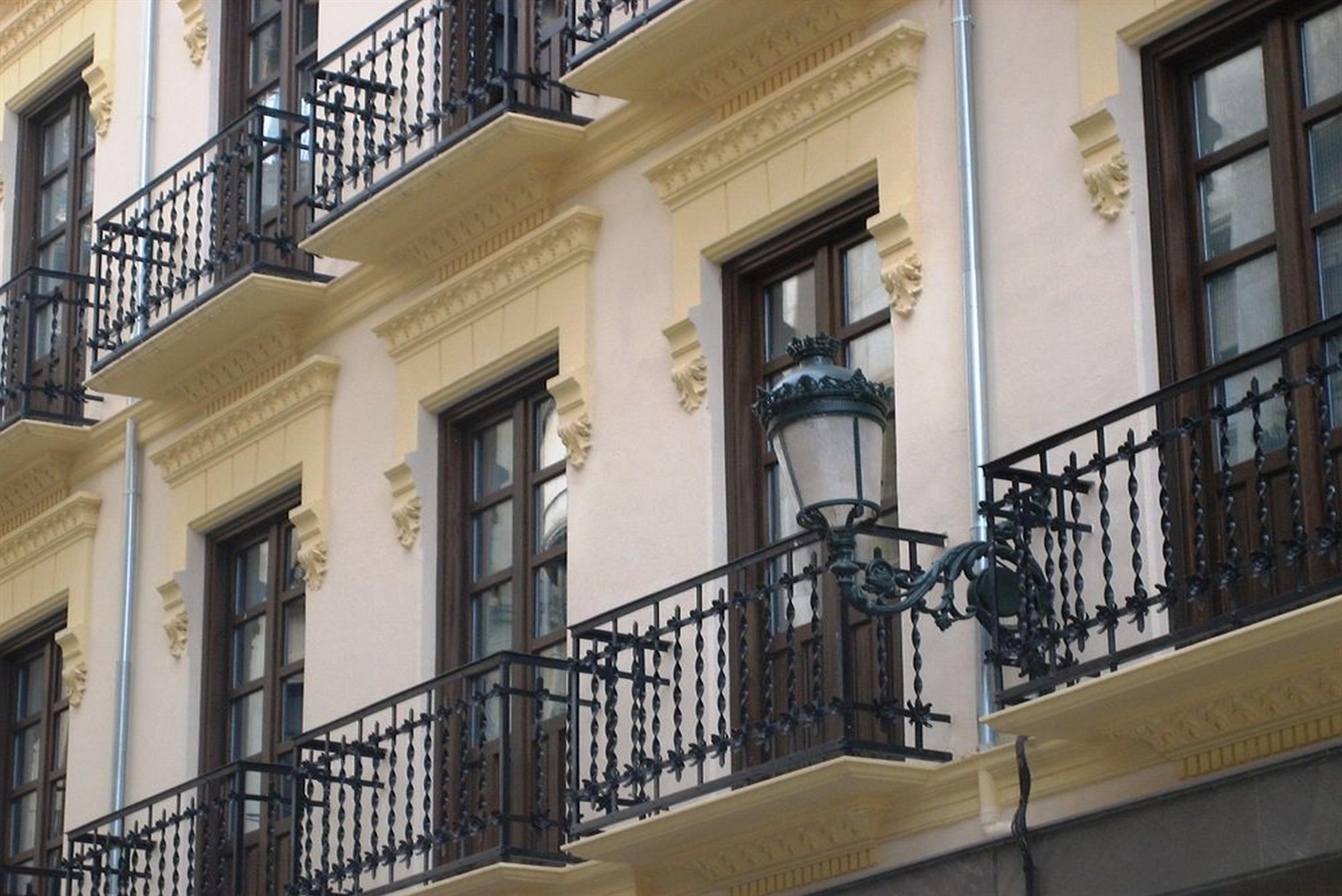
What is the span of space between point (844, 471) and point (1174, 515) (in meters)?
1.17

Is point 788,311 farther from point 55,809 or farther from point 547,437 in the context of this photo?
point 55,809

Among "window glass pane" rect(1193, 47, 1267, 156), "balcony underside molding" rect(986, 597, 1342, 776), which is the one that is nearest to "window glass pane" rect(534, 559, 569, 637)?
"balcony underside molding" rect(986, 597, 1342, 776)

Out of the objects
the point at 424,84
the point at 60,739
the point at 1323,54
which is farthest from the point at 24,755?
the point at 1323,54

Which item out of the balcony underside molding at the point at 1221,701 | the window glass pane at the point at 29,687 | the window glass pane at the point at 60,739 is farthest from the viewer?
the window glass pane at the point at 29,687

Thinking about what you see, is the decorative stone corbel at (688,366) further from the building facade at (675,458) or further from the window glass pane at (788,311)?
the window glass pane at (788,311)

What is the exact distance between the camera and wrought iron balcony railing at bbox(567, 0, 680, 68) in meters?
12.8

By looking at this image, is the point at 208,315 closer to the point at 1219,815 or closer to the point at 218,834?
the point at 218,834

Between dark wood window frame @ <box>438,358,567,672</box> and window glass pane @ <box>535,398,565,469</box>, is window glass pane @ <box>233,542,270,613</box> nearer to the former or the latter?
dark wood window frame @ <box>438,358,567,672</box>

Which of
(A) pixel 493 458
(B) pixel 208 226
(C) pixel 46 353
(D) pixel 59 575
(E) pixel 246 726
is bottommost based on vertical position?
(E) pixel 246 726

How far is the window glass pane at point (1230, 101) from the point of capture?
35.6ft

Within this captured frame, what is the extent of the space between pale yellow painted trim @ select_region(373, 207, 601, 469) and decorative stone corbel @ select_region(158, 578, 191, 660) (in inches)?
87.9

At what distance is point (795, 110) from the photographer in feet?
41.4

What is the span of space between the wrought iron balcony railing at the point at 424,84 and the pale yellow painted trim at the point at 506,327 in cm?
62

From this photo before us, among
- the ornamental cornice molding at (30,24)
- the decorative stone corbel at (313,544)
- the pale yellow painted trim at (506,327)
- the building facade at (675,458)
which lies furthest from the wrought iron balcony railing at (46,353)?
the pale yellow painted trim at (506,327)
